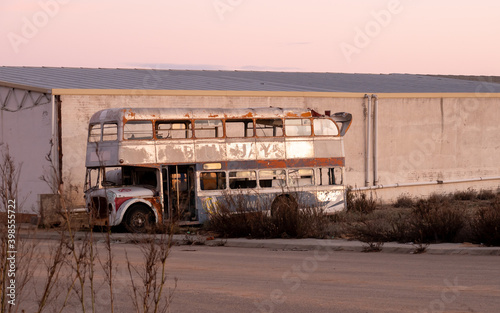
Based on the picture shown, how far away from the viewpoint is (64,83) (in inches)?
1204

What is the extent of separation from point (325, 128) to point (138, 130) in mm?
6573

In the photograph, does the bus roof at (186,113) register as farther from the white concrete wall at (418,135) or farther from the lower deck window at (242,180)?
the white concrete wall at (418,135)

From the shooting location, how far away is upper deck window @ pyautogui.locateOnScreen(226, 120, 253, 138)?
2475 cm

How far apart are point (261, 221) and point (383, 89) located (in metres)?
20.2

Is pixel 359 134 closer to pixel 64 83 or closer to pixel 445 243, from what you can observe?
pixel 64 83

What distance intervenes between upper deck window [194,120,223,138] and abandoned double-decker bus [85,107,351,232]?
0.11 ft

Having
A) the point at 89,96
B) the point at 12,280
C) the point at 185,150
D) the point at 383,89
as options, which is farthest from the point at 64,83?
the point at 12,280

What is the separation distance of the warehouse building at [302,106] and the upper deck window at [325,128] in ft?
21.4

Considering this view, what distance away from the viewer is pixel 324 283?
11.9 m

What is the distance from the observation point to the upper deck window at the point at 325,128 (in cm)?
2610

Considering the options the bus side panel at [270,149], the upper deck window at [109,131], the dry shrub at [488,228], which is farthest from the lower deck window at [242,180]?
the dry shrub at [488,228]

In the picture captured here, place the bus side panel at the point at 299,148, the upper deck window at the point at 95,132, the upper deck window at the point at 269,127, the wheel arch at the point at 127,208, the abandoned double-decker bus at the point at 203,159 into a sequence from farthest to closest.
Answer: the bus side panel at the point at 299,148, the upper deck window at the point at 269,127, the upper deck window at the point at 95,132, the abandoned double-decker bus at the point at 203,159, the wheel arch at the point at 127,208

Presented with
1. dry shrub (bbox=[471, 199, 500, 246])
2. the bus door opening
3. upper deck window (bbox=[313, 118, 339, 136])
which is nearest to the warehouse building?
the bus door opening

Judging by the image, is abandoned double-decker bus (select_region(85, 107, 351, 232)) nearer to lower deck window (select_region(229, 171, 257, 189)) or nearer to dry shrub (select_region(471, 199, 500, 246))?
lower deck window (select_region(229, 171, 257, 189))
